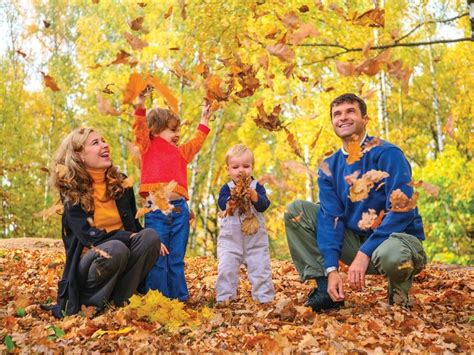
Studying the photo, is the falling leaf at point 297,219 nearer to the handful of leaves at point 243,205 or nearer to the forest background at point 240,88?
the handful of leaves at point 243,205

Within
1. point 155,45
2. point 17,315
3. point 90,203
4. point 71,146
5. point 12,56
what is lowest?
point 17,315

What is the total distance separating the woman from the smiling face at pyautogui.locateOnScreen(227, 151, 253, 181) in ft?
2.51

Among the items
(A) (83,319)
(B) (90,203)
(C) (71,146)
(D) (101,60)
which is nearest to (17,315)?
(A) (83,319)

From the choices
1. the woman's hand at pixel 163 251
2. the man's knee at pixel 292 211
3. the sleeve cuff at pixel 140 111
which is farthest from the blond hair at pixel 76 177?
the man's knee at pixel 292 211

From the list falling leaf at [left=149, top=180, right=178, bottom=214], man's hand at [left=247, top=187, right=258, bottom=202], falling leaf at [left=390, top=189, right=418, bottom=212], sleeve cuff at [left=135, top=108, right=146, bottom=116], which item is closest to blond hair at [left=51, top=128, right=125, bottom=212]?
falling leaf at [left=149, top=180, right=178, bottom=214]

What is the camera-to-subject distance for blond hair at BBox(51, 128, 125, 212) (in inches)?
149

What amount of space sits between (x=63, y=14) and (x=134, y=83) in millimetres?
18984

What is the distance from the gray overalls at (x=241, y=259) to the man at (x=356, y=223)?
0.35m

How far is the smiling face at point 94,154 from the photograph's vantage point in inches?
153

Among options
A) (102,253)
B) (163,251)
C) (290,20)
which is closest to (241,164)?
(163,251)

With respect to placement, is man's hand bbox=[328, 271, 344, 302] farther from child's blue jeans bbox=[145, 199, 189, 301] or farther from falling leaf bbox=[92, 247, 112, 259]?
falling leaf bbox=[92, 247, 112, 259]

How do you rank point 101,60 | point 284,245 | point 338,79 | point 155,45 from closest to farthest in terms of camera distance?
1. point 338,79
2. point 155,45
3. point 101,60
4. point 284,245

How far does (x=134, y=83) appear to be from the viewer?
2.95m

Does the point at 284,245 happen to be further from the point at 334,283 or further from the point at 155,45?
the point at 334,283
